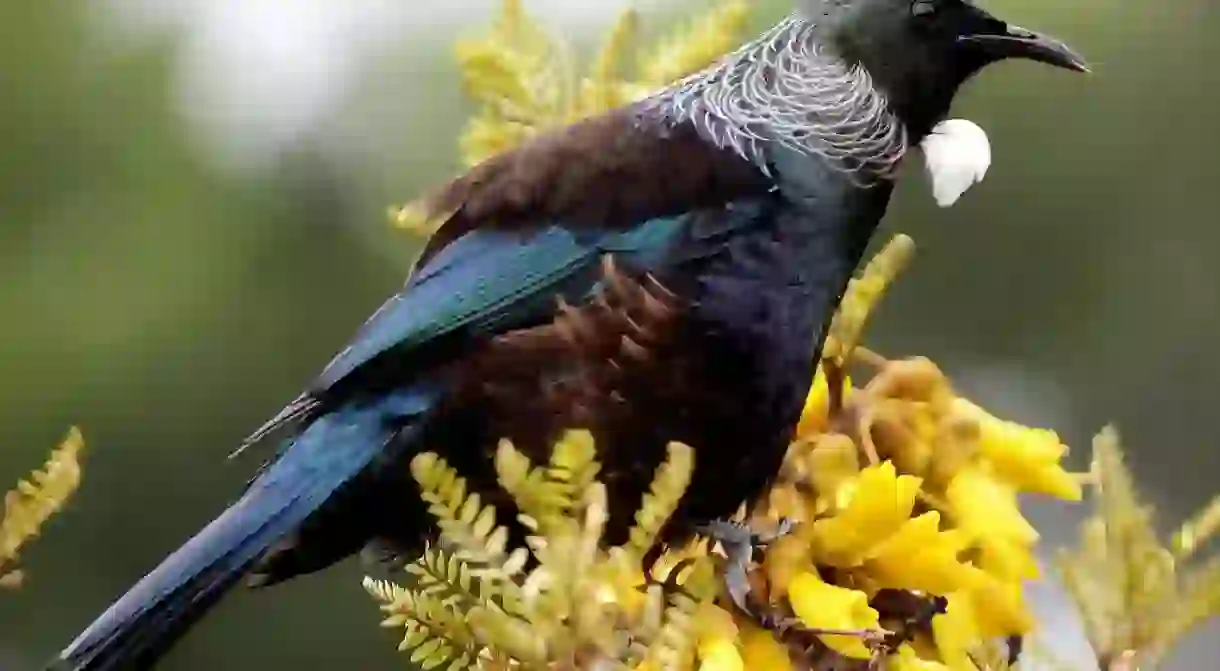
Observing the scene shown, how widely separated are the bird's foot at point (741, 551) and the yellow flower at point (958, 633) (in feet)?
0.24

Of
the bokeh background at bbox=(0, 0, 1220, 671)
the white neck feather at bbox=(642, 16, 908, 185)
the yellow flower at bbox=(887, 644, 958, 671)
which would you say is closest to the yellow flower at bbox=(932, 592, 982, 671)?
the yellow flower at bbox=(887, 644, 958, 671)

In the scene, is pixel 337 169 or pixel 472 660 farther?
pixel 337 169

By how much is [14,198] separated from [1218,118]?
6.05ft

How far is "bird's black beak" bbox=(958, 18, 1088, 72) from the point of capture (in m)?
0.62

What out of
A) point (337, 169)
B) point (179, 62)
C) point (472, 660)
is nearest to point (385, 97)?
point (337, 169)

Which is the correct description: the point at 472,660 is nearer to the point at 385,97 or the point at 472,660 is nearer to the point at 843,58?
the point at 843,58

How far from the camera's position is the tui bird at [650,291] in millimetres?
610

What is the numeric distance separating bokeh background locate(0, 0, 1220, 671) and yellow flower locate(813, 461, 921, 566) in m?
0.85

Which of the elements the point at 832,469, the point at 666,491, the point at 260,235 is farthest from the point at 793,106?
the point at 260,235

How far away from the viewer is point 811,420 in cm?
62

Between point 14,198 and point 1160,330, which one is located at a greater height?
point 14,198

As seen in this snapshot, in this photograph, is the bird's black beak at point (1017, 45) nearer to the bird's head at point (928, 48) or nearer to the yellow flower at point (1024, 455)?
the bird's head at point (928, 48)

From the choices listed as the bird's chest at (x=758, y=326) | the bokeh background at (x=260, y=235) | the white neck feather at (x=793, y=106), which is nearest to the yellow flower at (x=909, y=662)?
the bird's chest at (x=758, y=326)

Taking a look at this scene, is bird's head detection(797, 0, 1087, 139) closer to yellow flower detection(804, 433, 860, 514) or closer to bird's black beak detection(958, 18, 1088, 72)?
bird's black beak detection(958, 18, 1088, 72)
